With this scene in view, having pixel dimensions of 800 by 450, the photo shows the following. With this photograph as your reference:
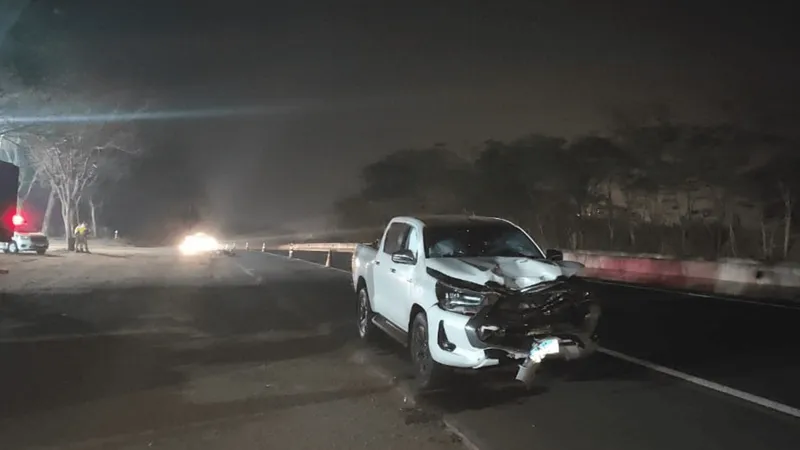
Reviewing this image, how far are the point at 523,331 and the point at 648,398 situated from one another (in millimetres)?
1482

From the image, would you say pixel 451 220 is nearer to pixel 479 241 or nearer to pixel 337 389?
pixel 479 241

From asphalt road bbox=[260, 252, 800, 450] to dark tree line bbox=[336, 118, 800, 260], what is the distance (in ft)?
58.2

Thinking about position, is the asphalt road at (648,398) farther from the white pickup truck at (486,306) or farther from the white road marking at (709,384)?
the white pickup truck at (486,306)

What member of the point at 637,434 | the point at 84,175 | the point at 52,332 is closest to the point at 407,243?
the point at 637,434

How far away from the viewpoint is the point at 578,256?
103 feet

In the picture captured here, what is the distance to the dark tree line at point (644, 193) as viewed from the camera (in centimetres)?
3025

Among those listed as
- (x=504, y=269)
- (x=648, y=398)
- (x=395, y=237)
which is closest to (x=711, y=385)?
(x=648, y=398)

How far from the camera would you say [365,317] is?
41.9ft

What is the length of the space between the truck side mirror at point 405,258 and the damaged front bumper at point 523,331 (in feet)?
3.74

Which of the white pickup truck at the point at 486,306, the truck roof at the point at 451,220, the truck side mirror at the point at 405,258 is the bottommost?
the white pickup truck at the point at 486,306

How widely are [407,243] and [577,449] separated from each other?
184 inches

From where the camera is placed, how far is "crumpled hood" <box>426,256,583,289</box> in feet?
28.3

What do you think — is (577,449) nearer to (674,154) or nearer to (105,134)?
(674,154)

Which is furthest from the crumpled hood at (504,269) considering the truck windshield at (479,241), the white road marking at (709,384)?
the white road marking at (709,384)
